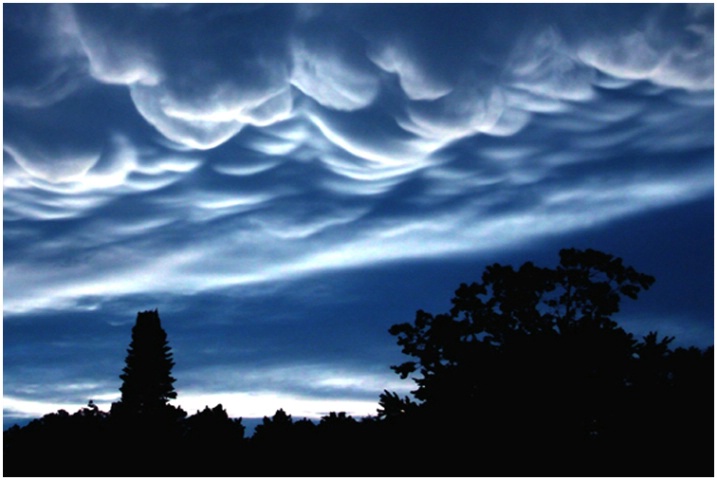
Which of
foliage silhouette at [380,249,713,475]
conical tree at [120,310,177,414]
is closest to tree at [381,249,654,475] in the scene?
foliage silhouette at [380,249,713,475]

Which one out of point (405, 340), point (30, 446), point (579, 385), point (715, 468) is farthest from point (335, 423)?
point (405, 340)

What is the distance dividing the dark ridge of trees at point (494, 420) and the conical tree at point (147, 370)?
40.3m

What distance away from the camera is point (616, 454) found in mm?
16453

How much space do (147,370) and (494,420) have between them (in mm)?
50469

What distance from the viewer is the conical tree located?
63062 millimetres

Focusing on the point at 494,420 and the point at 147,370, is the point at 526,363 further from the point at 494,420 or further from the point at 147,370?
the point at 147,370

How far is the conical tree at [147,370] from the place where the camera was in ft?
207

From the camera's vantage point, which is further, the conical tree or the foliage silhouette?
the conical tree

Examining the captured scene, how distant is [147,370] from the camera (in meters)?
63.5

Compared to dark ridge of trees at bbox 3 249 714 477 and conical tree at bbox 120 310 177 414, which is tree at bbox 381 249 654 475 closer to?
dark ridge of trees at bbox 3 249 714 477

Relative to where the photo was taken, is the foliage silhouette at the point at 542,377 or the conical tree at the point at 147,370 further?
the conical tree at the point at 147,370

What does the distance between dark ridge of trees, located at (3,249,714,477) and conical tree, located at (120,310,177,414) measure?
1588 inches

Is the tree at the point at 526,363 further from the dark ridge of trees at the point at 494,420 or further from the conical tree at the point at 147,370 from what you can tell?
the conical tree at the point at 147,370

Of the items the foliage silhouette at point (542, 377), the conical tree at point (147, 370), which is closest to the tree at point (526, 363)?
the foliage silhouette at point (542, 377)
